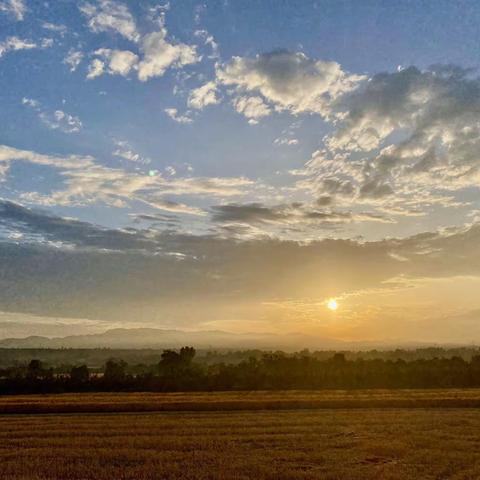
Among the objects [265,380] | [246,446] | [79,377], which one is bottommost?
[246,446]

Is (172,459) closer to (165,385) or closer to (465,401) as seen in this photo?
(465,401)

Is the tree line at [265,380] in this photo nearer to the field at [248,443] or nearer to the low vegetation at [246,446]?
the field at [248,443]

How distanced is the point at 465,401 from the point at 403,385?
21.2m

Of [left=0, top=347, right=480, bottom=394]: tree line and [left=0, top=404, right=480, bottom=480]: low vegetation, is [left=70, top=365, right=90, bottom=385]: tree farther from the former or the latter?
[left=0, top=404, right=480, bottom=480]: low vegetation

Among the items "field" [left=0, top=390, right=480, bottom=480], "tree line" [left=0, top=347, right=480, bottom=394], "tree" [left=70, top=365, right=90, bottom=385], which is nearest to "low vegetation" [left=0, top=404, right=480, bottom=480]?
"field" [left=0, top=390, right=480, bottom=480]

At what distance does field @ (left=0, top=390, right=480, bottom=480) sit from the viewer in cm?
1811

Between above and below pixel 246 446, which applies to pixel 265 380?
above

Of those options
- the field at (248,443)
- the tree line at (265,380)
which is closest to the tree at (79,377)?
the tree line at (265,380)

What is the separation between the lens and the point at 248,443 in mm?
22359

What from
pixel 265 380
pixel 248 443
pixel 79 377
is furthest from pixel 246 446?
pixel 79 377

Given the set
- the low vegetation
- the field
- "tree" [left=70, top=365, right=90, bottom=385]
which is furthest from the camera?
"tree" [left=70, top=365, right=90, bottom=385]

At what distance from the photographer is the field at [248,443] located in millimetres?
18109

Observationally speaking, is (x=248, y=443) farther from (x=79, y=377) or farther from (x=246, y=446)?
(x=79, y=377)

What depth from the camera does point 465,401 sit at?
117 feet
